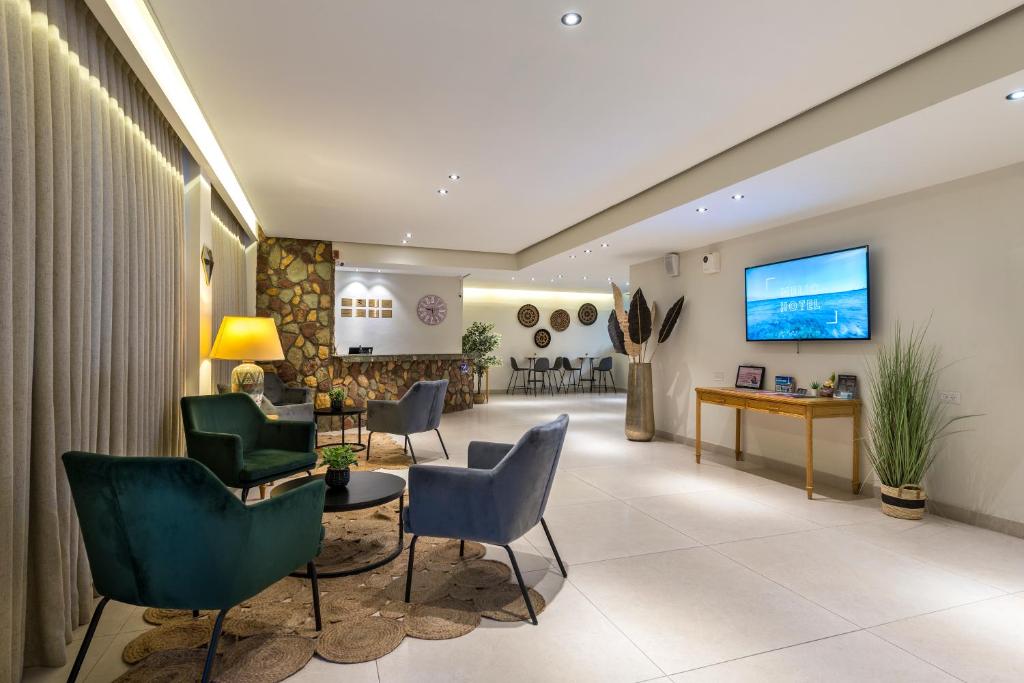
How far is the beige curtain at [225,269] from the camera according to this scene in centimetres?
509

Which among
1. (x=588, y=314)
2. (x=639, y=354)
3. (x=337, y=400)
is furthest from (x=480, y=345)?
(x=337, y=400)

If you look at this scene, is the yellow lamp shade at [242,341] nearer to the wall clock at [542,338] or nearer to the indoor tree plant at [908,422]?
the indoor tree plant at [908,422]

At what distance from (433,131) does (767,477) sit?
4248mm

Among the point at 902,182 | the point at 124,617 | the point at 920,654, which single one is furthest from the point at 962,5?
the point at 124,617

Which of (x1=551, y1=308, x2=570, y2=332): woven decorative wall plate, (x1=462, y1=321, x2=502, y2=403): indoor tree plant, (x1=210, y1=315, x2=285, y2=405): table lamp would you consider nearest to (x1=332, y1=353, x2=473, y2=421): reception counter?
(x1=462, y1=321, x2=502, y2=403): indoor tree plant

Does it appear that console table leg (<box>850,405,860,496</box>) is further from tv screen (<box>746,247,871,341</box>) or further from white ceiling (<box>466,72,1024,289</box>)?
white ceiling (<box>466,72,1024,289</box>)

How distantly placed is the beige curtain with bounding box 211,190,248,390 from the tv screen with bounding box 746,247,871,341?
5.24 meters

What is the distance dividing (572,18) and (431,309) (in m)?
7.91

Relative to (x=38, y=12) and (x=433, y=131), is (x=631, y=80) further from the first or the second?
(x=38, y=12)

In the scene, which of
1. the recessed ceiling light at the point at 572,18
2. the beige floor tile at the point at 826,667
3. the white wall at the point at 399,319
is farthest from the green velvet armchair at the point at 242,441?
the white wall at the point at 399,319

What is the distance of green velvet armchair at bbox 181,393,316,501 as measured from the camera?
3350 millimetres

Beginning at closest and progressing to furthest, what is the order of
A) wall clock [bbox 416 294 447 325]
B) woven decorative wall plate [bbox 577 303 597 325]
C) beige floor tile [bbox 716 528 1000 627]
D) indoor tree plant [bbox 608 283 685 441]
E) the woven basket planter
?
1. beige floor tile [bbox 716 528 1000 627]
2. the woven basket planter
3. indoor tree plant [bbox 608 283 685 441]
4. wall clock [bbox 416 294 447 325]
5. woven decorative wall plate [bbox 577 303 597 325]

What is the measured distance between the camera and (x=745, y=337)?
5727 millimetres

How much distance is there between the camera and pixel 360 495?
2822 millimetres
